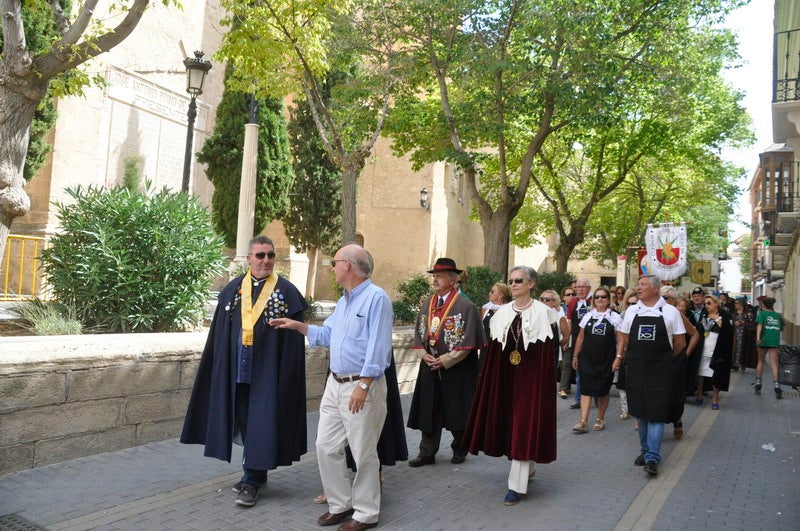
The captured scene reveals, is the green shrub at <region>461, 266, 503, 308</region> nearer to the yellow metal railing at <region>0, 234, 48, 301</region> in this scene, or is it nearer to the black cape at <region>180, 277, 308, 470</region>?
the yellow metal railing at <region>0, 234, 48, 301</region>

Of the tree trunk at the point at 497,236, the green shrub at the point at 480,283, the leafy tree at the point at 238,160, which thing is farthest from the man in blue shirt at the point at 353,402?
the leafy tree at the point at 238,160

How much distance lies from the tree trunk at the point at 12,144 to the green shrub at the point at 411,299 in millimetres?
7659

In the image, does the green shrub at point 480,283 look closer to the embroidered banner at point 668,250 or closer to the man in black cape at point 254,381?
the embroidered banner at point 668,250

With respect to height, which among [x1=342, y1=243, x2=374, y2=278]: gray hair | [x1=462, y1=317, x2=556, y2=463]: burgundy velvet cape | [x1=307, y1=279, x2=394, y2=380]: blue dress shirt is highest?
[x1=342, y1=243, x2=374, y2=278]: gray hair

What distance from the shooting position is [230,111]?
22.6 m

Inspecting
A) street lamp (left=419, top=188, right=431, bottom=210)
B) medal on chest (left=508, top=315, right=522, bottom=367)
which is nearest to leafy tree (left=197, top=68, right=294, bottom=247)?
street lamp (left=419, top=188, right=431, bottom=210)

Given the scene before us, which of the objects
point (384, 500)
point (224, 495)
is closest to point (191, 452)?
point (224, 495)

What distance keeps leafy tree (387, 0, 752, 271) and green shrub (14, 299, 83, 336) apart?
10.7m

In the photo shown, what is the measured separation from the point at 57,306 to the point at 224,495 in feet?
12.7

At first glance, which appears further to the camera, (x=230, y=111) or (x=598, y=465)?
(x=230, y=111)

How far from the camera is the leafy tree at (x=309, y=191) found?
25.5m

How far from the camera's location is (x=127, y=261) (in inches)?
332

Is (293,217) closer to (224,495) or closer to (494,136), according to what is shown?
(494,136)

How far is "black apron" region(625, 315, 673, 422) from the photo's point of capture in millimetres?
7121
